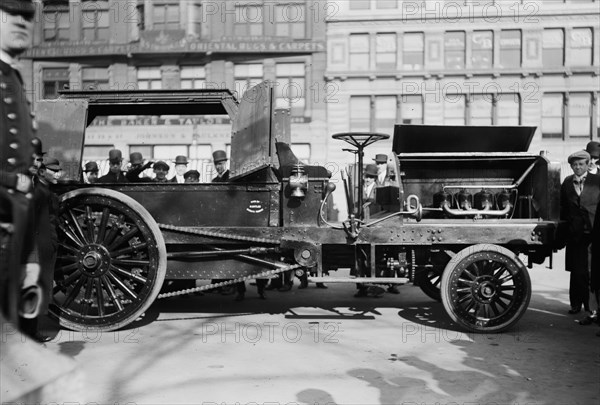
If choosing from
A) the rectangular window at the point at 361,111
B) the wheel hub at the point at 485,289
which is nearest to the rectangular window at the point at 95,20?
the rectangular window at the point at 361,111

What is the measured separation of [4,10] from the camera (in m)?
2.38

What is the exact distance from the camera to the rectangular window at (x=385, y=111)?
1110 inches

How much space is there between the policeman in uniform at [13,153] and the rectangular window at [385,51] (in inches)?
1058

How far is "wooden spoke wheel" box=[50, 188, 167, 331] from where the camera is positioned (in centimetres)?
595

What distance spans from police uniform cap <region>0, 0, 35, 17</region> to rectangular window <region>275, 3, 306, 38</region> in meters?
27.4

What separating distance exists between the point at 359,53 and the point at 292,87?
365cm

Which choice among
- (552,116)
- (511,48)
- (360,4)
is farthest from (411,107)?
(552,116)

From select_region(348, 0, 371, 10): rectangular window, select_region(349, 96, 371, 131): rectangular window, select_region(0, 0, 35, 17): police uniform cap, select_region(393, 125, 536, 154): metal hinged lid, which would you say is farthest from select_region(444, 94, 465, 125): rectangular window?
select_region(0, 0, 35, 17): police uniform cap

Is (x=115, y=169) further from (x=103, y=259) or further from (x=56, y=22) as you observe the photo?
(x=56, y=22)

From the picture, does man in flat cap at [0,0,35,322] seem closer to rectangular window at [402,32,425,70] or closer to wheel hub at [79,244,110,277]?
wheel hub at [79,244,110,277]

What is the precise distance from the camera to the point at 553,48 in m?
27.6

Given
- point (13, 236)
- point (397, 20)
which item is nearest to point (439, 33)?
point (397, 20)

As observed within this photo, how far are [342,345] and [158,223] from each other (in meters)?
2.38

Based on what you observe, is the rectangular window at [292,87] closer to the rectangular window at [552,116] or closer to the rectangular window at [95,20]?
the rectangular window at [95,20]
